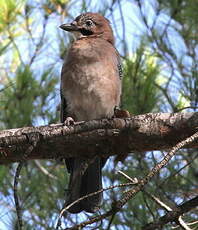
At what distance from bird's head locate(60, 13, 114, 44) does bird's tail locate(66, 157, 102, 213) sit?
1012 mm

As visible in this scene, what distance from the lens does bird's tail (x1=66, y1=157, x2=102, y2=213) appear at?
10.3 feet

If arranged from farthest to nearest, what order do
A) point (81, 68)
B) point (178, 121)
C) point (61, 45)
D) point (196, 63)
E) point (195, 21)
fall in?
point (61, 45)
point (195, 21)
point (196, 63)
point (81, 68)
point (178, 121)

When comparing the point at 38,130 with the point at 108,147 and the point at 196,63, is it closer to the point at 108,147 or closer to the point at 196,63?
the point at 108,147

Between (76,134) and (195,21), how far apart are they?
2.06 meters

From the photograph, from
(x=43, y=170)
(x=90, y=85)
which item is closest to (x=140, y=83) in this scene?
(x=90, y=85)

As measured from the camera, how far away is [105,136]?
260 centimetres

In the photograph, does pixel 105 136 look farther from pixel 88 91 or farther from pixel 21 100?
pixel 21 100

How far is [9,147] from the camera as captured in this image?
2664 millimetres

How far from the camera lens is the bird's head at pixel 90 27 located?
4.01m

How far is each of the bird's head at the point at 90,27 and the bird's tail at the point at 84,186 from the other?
101cm

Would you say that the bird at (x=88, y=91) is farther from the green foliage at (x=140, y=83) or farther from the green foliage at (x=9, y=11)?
the green foliage at (x=9, y=11)

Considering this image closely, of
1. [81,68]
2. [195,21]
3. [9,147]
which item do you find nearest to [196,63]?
[195,21]

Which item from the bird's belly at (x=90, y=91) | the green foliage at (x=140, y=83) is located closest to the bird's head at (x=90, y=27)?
the green foliage at (x=140, y=83)

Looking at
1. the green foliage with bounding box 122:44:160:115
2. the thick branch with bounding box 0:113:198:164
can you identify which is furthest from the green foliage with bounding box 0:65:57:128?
the thick branch with bounding box 0:113:198:164
